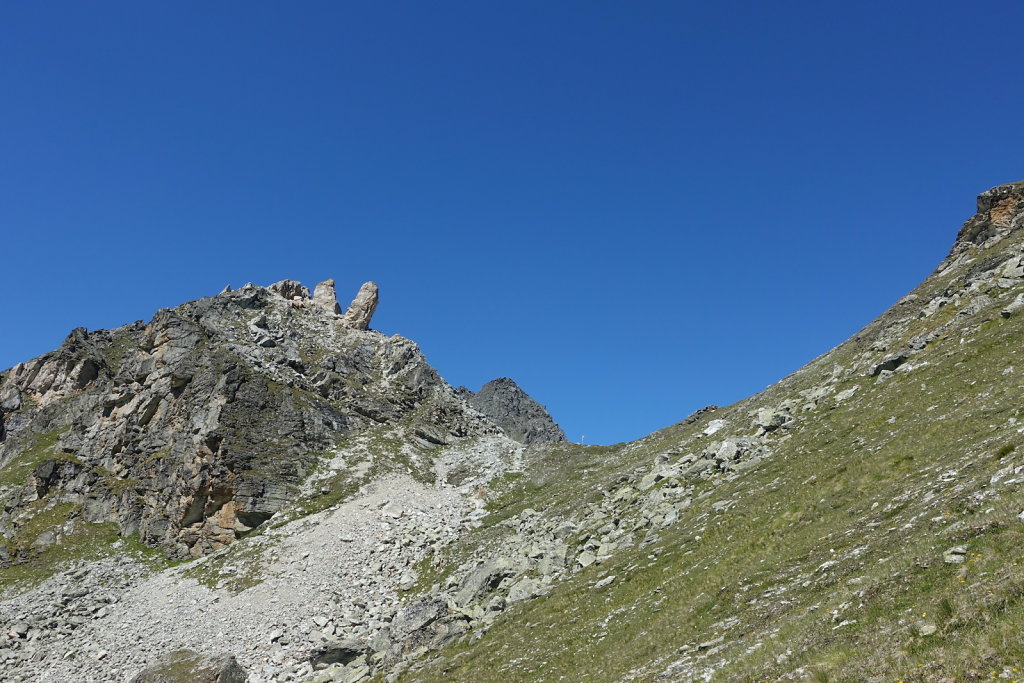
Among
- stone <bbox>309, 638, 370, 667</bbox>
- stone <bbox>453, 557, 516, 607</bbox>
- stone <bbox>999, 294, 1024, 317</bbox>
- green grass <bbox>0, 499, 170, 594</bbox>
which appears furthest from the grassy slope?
green grass <bbox>0, 499, 170, 594</bbox>

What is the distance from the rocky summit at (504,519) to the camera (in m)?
16.7

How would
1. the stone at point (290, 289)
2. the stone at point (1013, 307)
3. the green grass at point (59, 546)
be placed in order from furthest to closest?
the stone at point (290, 289)
the green grass at point (59, 546)
the stone at point (1013, 307)

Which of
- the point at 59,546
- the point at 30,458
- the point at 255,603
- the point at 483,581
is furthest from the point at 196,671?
the point at 30,458

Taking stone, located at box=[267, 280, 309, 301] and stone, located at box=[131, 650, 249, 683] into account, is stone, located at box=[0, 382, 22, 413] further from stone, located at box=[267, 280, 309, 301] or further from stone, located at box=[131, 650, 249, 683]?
stone, located at box=[131, 650, 249, 683]

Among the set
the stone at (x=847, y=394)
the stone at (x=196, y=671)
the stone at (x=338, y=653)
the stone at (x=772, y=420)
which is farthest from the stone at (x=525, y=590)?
the stone at (x=847, y=394)

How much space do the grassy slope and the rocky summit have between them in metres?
0.12

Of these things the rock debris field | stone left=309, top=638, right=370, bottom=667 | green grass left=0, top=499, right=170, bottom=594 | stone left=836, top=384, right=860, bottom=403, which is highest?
green grass left=0, top=499, right=170, bottom=594

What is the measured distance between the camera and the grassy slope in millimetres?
13062

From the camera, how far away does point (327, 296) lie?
14662cm

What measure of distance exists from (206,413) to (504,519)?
4920 cm

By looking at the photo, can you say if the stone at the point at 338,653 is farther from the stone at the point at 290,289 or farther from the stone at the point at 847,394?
the stone at the point at 290,289

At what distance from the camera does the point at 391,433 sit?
96688 mm

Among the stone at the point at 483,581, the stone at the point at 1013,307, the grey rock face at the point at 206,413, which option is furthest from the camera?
the grey rock face at the point at 206,413

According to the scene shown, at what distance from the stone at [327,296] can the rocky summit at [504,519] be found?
2345 cm
